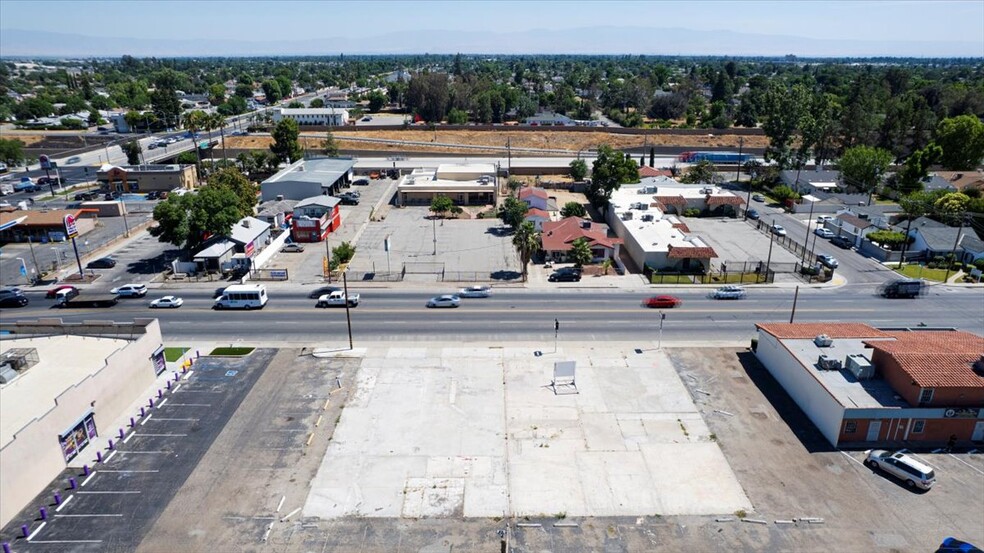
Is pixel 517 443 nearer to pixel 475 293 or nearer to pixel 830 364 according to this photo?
pixel 830 364

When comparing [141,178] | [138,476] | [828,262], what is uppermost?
[141,178]

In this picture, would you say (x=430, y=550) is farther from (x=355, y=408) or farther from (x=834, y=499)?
(x=834, y=499)

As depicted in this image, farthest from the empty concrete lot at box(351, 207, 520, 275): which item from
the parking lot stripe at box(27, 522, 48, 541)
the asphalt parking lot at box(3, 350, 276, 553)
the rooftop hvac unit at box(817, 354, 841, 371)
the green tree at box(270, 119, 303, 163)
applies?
the parking lot stripe at box(27, 522, 48, 541)

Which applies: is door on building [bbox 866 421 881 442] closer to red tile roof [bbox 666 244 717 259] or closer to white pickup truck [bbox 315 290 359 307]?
red tile roof [bbox 666 244 717 259]

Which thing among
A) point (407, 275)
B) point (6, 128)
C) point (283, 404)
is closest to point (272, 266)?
point (407, 275)

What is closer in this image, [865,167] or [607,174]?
[607,174]

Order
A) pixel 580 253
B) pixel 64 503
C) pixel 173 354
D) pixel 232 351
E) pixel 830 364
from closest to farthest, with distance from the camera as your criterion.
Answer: pixel 64 503, pixel 830 364, pixel 173 354, pixel 232 351, pixel 580 253

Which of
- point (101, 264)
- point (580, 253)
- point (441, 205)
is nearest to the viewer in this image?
point (580, 253)

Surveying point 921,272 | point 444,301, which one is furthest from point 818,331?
point 921,272
